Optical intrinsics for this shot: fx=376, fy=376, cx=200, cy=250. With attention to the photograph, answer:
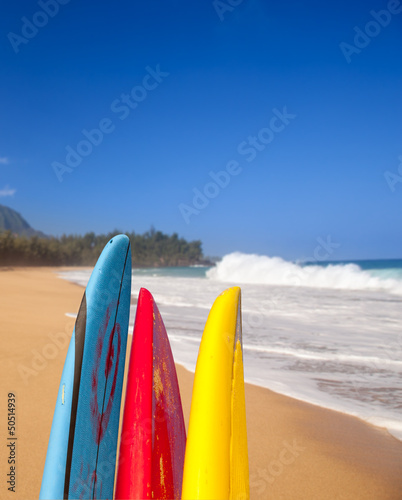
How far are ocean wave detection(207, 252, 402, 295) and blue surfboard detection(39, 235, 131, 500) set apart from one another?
14144 mm

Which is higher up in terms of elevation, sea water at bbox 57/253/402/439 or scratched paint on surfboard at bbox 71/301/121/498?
scratched paint on surfboard at bbox 71/301/121/498

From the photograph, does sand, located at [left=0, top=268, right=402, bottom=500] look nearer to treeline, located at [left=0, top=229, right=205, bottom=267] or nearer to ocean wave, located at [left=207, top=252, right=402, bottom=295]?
ocean wave, located at [left=207, top=252, right=402, bottom=295]

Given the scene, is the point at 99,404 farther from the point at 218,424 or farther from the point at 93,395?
the point at 218,424

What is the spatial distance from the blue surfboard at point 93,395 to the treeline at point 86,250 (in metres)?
39.9

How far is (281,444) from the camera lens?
1953 mm

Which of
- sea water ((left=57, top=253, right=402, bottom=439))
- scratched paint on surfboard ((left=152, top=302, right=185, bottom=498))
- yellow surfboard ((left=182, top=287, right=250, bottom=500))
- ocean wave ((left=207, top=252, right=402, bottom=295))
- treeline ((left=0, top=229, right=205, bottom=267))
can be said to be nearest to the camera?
yellow surfboard ((left=182, top=287, right=250, bottom=500))

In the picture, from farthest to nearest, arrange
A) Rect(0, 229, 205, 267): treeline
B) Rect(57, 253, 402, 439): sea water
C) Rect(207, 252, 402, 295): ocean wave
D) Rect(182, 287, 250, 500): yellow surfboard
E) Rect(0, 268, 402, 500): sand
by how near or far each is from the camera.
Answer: Rect(0, 229, 205, 267): treeline < Rect(207, 252, 402, 295): ocean wave < Rect(57, 253, 402, 439): sea water < Rect(0, 268, 402, 500): sand < Rect(182, 287, 250, 500): yellow surfboard

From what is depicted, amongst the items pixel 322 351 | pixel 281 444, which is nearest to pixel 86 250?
pixel 322 351

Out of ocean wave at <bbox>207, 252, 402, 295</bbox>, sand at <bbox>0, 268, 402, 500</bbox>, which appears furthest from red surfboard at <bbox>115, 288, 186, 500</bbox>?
ocean wave at <bbox>207, 252, 402, 295</bbox>

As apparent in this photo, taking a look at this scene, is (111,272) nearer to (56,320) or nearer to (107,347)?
(107,347)

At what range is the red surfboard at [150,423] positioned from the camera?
1096mm

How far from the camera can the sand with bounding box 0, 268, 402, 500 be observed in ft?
5.14

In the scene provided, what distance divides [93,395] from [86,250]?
222 feet

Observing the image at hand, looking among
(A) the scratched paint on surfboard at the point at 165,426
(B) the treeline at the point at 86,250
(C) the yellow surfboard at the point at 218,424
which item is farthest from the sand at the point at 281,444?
(B) the treeline at the point at 86,250
